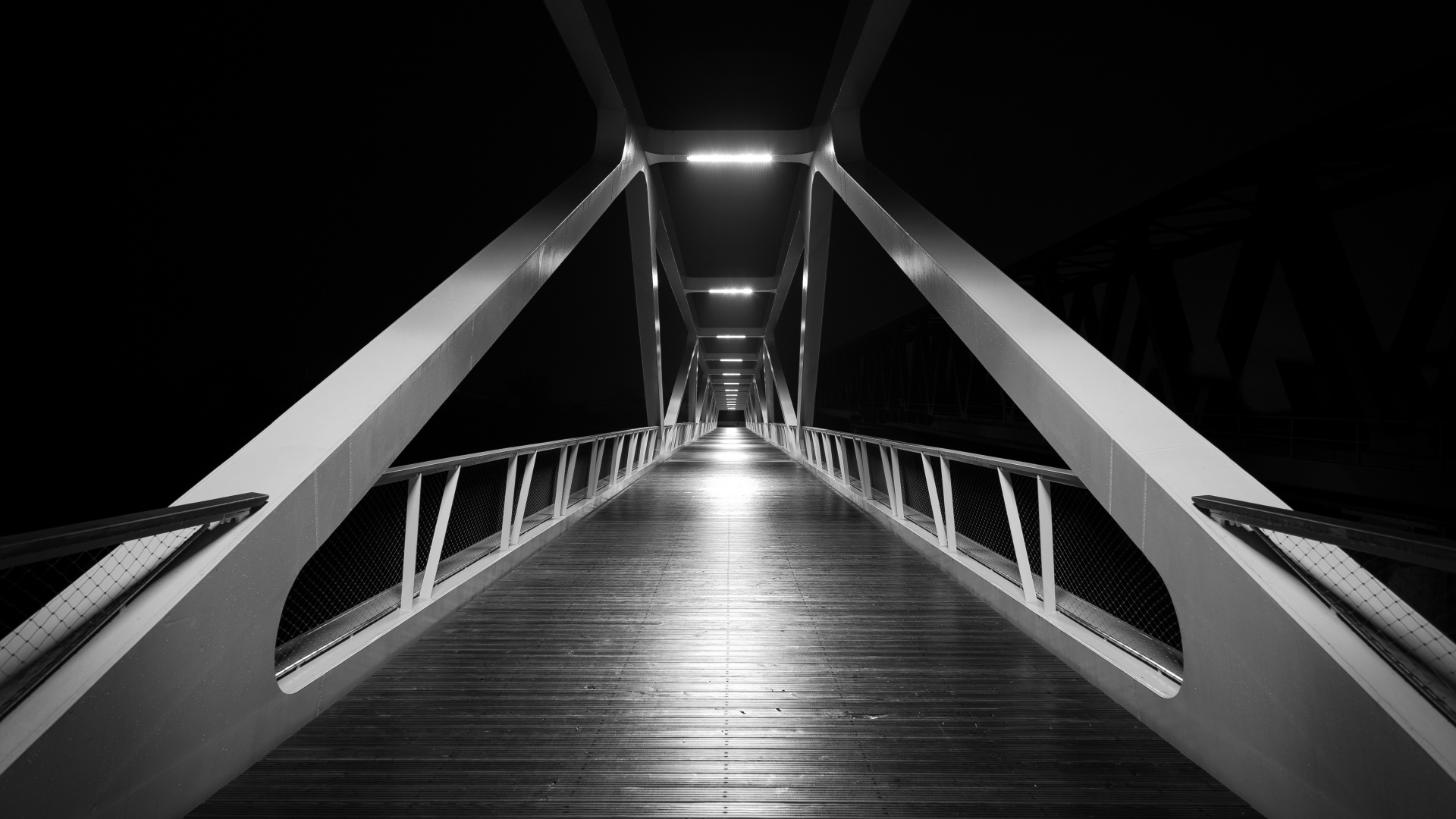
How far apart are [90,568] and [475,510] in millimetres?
19268

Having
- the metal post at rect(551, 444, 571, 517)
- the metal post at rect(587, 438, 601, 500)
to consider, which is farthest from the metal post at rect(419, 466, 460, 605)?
the metal post at rect(587, 438, 601, 500)

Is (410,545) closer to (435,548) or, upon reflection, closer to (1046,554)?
(435,548)

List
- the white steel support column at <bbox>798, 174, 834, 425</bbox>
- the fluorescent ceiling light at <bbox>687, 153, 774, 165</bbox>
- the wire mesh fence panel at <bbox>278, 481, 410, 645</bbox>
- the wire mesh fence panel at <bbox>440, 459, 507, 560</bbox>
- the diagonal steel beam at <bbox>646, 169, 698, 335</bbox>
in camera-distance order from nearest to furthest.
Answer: the wire mesh fence panel at <bbox>440, 459, 507, 560</bbox>, the wire mesh fence panel at <bbox>278, 481, 410, 645</bbox>, the fluorescent ceiling light at <bbox>687, 153, 774, 165</bbox>, the white steel support column at <bbox>798, 174, 834, 425</bbox>, the diagonal steel beam at <bbox>646, 169, 698, 335</bbox>

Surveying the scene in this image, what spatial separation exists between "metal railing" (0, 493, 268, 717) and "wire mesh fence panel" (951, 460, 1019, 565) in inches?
302

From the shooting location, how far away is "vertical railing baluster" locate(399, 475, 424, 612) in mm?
3246

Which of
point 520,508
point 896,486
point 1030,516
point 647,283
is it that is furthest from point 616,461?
point 1030,516

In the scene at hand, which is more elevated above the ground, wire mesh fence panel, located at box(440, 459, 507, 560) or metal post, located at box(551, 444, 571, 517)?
metal post, located at box(551, 444, 571, 517)

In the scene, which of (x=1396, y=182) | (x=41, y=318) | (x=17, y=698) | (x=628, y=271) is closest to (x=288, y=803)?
(x=17, y=698)

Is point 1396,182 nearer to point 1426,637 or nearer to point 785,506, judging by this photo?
point 785,506

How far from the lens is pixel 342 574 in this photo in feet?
41.6

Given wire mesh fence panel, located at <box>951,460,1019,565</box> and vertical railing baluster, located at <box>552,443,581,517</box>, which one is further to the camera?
wire mesh fence panel, located at <box>951,460,1019,565</box>

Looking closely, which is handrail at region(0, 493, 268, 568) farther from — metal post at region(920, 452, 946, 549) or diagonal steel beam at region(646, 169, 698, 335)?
diagonal steel beam at region(646, 169, 698, 335)

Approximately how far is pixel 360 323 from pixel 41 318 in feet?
86.7

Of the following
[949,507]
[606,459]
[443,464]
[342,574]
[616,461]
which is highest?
[443,464]
